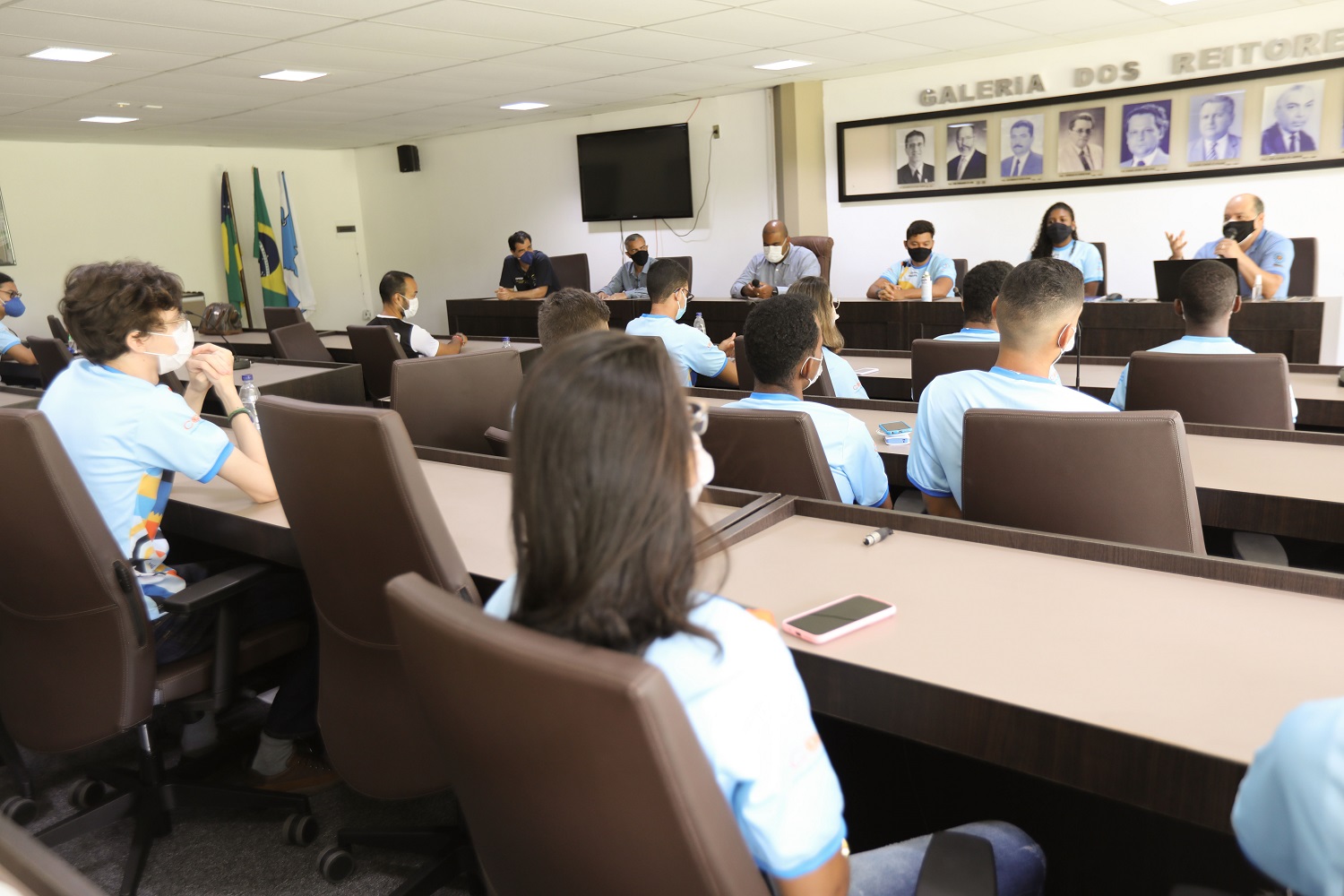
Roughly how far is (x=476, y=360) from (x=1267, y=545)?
2.25 metres

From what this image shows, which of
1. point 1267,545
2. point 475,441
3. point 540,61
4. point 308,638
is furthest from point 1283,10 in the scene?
point 308,638

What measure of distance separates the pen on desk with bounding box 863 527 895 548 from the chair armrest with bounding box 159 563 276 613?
3.99 ft

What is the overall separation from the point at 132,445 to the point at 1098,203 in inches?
269

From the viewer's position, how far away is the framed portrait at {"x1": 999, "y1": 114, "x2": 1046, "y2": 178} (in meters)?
Result: 7.14

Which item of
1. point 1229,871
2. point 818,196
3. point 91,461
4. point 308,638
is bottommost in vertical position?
point 1229,871

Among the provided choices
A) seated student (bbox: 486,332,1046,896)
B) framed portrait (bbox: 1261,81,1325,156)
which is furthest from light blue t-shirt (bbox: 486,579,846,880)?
framed portrait (bbox: 1261,81,1325,156)

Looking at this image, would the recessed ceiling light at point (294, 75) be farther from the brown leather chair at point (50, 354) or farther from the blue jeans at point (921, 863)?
the blue jeans at point (921, 863)

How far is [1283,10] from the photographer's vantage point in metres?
6.05

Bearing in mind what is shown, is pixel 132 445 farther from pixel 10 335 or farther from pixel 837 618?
pixel 10 335

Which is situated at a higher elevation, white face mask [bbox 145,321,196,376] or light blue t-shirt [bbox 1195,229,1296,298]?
white face mask [bbox 145,321,196,376]

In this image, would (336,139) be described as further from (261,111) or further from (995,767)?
(995,767)

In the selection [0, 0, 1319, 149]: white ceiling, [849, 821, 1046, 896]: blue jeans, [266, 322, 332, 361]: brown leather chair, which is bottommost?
[849, 821, 1046, 896]: blue jeans

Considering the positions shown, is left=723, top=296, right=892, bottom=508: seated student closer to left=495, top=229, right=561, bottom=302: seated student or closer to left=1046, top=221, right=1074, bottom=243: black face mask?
left=1046, top=221, right=1074, bottom=243: black face mask

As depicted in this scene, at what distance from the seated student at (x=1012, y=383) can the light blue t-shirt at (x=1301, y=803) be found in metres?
1.47
